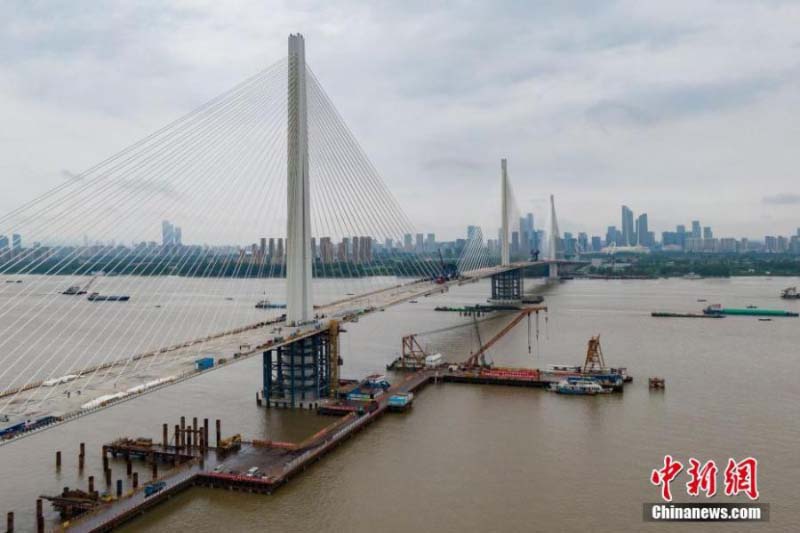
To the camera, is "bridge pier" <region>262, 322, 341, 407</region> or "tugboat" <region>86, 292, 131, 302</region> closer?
"bridge pier" <region>262, 322, 341, 407</region>

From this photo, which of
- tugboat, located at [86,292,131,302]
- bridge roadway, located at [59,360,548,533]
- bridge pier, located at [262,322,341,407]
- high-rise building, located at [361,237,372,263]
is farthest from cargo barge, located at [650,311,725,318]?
tugboat, located at [86,292,131,302]

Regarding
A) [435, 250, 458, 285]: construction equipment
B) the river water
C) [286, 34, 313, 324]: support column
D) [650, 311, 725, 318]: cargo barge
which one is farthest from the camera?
[650, 311, 725, 318]: cargo barge

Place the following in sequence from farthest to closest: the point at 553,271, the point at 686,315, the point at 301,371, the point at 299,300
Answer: the point at 553,271, the point at 686,315, the point at 301,371, the point at 299,300

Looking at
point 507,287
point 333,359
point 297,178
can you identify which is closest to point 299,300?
point 333,359

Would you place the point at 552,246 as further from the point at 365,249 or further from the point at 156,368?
the point at 156,368

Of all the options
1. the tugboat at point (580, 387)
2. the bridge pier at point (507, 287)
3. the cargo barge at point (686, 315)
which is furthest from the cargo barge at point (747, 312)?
the tugboat at point (580, 387)

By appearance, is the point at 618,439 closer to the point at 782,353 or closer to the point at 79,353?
Answer: the point at 782,353

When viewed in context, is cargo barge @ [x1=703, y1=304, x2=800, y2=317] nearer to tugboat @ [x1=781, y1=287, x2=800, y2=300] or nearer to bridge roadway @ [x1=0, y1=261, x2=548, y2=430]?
tugboat @ [x1=781, y1=287, x2=800, y2=300]
